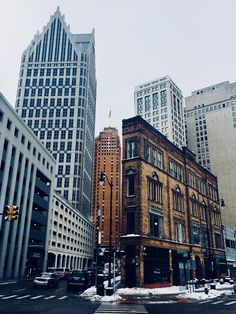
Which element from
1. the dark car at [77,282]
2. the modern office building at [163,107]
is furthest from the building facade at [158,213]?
the modern office building at [163,107]

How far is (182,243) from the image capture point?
133 feet

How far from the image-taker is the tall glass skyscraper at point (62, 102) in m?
116

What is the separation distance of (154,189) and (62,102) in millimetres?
96309

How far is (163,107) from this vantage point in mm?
133625

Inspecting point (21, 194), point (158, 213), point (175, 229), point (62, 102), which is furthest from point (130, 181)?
point (62, 102)

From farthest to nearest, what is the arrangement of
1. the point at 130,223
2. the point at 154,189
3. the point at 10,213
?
1. the point at 154,189
2. the point at 130,223
3. the point at 10,213

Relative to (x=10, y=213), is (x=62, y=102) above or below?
above

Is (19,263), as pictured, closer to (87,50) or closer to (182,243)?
(182,243)

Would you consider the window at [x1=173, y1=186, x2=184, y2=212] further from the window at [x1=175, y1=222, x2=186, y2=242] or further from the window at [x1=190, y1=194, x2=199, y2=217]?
the window at [x1=190, y1=194, x2=199, y2=217]

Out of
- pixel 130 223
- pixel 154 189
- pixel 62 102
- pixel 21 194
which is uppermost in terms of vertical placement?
pixel 62 102

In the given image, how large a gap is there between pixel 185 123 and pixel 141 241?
393 ft

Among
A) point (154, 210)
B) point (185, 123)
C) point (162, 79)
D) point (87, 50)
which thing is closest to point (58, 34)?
point (87, 50)

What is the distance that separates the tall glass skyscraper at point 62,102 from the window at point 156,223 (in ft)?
255

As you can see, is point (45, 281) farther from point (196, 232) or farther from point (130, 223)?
point (196, 232)
